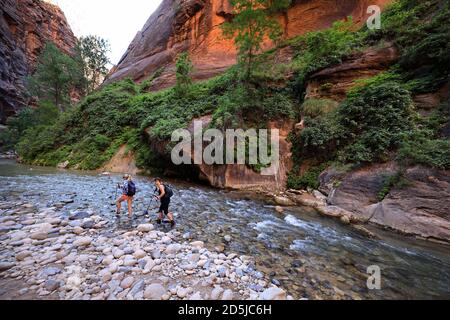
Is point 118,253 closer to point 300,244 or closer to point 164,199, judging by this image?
point 164,199

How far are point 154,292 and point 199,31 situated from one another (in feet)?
97.0

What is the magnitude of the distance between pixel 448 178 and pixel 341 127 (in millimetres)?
4543

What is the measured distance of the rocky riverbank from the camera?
288 cm

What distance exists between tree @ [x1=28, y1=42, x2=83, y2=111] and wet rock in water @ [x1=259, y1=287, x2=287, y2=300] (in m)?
35.3

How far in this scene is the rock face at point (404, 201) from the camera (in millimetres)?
5637

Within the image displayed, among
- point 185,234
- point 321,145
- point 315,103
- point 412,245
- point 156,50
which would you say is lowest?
point 412,245

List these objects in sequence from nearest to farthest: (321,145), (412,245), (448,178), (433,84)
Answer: (412,245), (448,178), (433,84), (321,145)

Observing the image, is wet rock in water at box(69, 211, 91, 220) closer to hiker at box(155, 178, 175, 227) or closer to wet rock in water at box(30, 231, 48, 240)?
wet rock in water at box(30, 231, 48, 240)

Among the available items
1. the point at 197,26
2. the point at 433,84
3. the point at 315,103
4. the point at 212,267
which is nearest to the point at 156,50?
the point at 197,26

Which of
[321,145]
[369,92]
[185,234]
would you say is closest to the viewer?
[185,234]

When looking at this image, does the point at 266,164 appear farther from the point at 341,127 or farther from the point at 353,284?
the point at 353,284

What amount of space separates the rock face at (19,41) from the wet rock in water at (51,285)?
155 ft

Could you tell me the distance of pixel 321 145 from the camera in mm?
10320

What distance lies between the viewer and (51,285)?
284 centimetres
